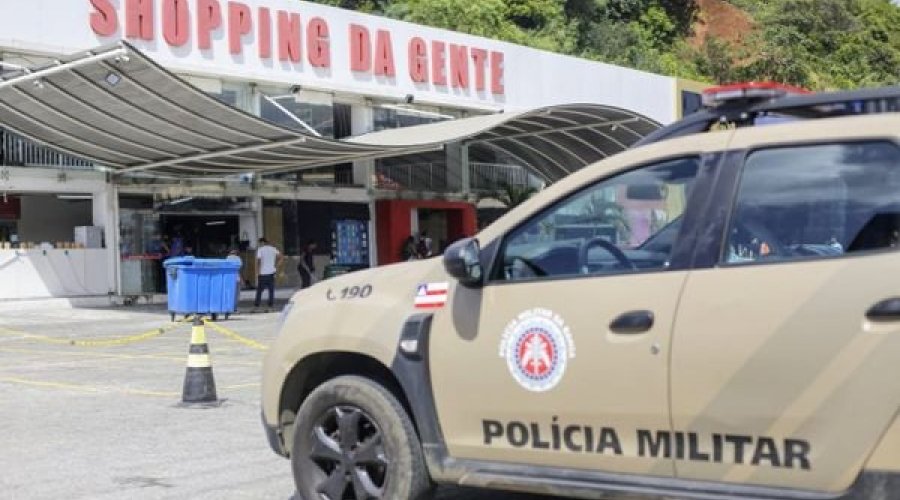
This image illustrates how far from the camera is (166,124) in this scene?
66.5 feet

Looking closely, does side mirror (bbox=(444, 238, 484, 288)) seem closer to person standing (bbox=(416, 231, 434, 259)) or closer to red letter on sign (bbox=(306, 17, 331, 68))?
red letter on sign (bbox=(306, 17, 331, 68))

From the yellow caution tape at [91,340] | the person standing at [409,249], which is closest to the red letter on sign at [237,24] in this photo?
the person standing at [409,249]

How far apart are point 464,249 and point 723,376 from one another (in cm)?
132

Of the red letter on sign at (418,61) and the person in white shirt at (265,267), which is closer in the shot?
the person in white shirt at (265,267)

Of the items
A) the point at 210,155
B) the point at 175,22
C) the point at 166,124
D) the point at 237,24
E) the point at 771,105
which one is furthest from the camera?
the point at 237,24

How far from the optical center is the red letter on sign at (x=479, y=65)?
3137 centimetres

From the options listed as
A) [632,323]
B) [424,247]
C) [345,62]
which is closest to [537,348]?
[632,323]

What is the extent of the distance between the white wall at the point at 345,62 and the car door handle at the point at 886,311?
2034cm

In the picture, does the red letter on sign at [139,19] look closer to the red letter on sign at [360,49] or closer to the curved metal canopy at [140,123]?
the curved metal canopy at [140,123]

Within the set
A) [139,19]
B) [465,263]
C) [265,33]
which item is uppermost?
[265,33]

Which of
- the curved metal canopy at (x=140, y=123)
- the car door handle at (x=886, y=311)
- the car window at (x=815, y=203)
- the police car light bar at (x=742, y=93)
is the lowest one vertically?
the car door handle at (x=886, y=311)

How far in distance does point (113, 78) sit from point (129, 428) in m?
10.8

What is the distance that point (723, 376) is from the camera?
400 centimetres

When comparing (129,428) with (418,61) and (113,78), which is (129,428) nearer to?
(113,78)
